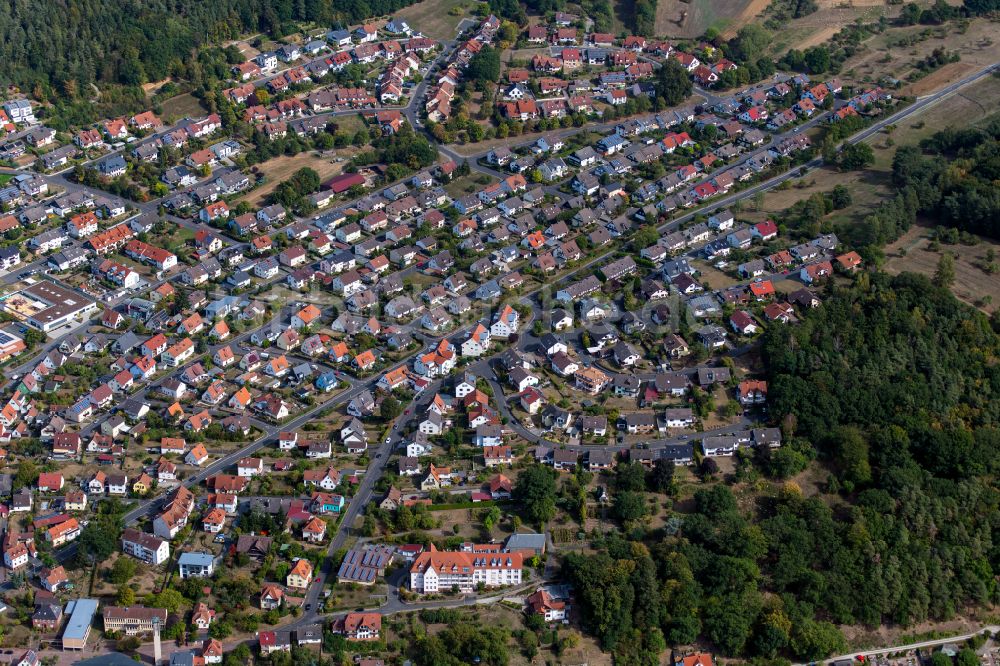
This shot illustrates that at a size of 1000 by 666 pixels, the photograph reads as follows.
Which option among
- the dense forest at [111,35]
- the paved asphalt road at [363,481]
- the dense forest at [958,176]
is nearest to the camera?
the paved asphalt road at [363,481]

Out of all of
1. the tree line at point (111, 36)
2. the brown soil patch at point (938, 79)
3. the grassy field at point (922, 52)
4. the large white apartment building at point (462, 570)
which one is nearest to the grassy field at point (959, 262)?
the brown soil patch at point (938, 79)

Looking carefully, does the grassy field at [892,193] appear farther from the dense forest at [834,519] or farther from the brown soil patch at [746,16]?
the brown soil patch at [746,16]

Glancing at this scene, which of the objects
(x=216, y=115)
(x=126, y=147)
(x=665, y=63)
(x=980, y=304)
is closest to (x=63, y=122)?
(x=126, y=147)

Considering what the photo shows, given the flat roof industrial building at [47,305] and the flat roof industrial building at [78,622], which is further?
the flat roof industrial building at [47,305]

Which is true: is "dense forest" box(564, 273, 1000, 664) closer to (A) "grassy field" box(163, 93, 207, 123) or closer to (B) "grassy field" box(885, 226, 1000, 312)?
(B) "grassy field" box(885, 226, 1000, 312)

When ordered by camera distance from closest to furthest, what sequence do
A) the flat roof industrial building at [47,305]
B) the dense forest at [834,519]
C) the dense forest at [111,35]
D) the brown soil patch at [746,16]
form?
the dense forest at [834,519] < the flat roof industrial building at [47,305] < the dense forest at [111,35] < the brown soil patch at [746,16]

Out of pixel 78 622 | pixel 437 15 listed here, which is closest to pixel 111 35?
pixel 437 15

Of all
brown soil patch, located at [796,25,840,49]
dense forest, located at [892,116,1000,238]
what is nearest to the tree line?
brown soil patch, located at [796,25,840,49]
